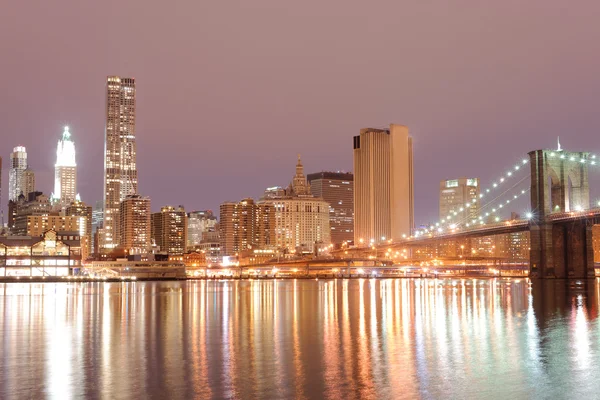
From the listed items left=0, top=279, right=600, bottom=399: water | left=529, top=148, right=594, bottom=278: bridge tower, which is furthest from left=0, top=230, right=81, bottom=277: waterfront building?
left=0, top=279, right=600, bottom=399: water

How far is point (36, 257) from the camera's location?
11969cm

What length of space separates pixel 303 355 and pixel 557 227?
73152 mm

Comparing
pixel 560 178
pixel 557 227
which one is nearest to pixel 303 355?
pixel 557 227

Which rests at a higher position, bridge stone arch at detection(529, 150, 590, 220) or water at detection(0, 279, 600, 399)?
bridge stone arch at detection(529, 150, 590, 220)

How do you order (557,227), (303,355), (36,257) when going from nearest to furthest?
(303,355), (557,227), (36,257)

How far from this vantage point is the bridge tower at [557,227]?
8662 centimetres

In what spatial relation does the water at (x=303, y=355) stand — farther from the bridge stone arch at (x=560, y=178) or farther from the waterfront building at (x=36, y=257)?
the waterfront building at (x=36, y=257)

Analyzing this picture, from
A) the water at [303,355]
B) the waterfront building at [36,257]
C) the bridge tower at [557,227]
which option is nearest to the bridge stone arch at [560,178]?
the bridge tower at [557,227]

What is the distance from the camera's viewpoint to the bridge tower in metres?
86.6

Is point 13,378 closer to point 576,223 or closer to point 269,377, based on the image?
point 269,377

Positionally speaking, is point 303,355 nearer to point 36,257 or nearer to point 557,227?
point 557,227

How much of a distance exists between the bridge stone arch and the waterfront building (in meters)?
74.7

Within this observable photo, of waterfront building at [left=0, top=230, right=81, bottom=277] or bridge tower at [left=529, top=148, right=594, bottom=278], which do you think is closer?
bridge tower at [left=529, top=148, right=594, bottom=278]

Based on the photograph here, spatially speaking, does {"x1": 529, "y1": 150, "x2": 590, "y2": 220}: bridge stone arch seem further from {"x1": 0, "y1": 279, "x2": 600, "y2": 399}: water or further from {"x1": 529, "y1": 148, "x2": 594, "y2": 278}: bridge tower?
{"x1": 0, "y1": 279, "x2": 600, "y2": 399}: water
